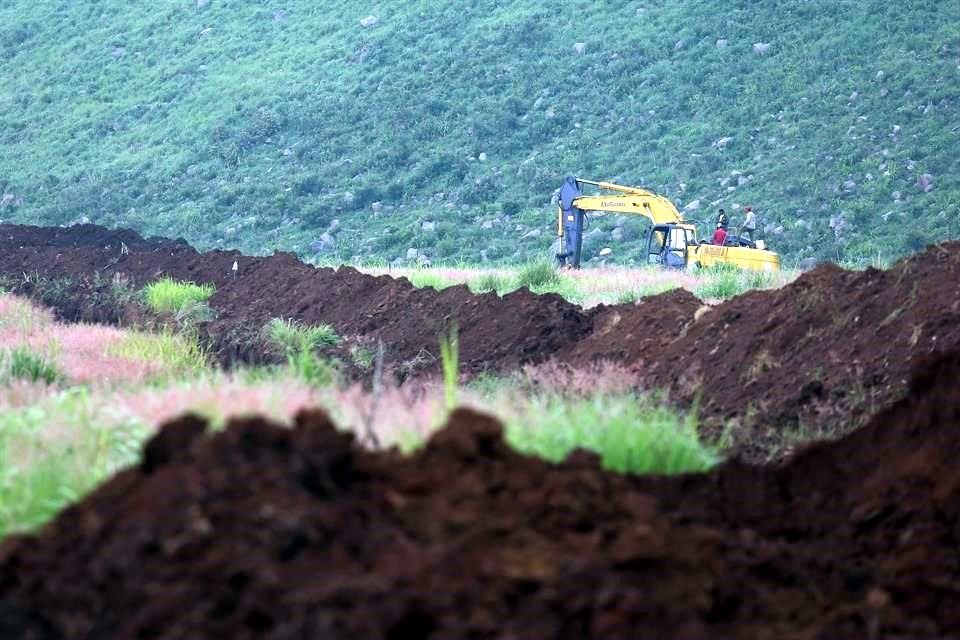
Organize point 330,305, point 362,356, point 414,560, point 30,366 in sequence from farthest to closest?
point 330,305
point 362,356
point 30,366
point 414,560

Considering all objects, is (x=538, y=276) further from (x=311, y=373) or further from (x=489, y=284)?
(x=311, y=373)

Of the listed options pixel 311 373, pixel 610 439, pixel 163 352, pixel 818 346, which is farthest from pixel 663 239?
pixel 610 439

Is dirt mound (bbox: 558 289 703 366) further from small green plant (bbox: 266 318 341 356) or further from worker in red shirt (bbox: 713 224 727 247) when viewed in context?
worker in red shirt (bbox: 713 224 727 247)

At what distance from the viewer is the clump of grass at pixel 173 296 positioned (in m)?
19.4

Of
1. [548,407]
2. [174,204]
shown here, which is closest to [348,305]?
[548,407]

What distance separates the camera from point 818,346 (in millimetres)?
12023

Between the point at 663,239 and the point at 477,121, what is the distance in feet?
85.6

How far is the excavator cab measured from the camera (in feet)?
101

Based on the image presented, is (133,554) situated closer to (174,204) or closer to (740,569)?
(740,569)

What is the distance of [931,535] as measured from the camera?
19.1 ft

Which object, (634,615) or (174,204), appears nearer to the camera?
(634,615)

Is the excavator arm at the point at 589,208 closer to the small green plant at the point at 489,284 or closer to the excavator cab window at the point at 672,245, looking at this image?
the excavator cab window at the point at 672,245

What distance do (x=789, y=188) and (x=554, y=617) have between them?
45.3m

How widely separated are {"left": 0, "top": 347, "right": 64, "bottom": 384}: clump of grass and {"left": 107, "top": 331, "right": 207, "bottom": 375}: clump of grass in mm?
883
